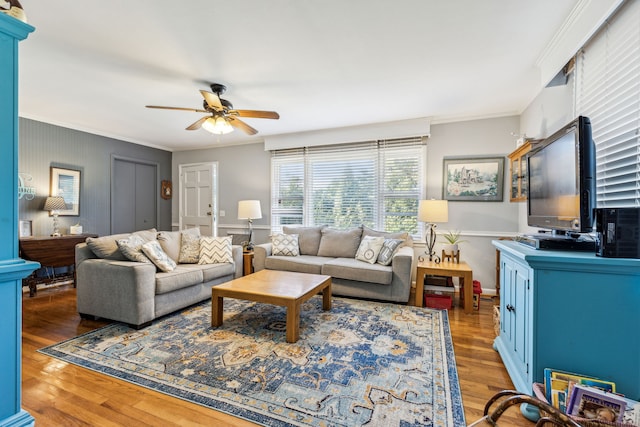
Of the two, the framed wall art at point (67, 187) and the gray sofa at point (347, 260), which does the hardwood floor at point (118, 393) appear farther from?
the framed wall art at point (67, 187)

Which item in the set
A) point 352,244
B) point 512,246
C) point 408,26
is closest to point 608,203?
point 512,246

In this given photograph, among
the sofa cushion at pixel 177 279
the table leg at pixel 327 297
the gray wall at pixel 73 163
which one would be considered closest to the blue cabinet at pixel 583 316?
the table leg at pixel 327 297

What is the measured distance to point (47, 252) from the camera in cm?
370

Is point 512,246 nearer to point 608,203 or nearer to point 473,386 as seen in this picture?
point 608,203

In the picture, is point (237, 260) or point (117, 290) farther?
A: point (237, 260)

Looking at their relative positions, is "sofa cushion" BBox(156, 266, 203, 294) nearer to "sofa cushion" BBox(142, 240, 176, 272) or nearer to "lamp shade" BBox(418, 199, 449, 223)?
"sofa cushion" BBox(142, 240, 176, 272)

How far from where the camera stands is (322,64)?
255cm

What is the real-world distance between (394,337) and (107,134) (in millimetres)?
5386

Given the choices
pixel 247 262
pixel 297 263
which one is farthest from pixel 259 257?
pixel 297 263

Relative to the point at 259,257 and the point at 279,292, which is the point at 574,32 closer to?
the point at 279,292

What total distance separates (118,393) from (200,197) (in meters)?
4.47

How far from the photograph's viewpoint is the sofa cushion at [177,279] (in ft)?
9.24

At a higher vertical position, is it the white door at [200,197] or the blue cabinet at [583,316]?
the white door at [200,197]

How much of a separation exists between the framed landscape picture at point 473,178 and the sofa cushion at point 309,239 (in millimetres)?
1939
